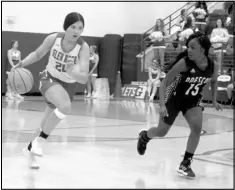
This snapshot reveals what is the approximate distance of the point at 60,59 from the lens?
6586 millimetres

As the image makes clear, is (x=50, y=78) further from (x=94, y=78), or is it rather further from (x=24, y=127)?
(x=94, y=78)

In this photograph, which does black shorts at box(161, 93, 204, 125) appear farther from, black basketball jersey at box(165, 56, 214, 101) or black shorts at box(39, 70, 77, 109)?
black shorts at box(39, 70, 77, 109)

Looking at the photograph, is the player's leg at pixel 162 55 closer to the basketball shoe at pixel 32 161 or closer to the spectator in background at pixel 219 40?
the spectator in background at pixel 219 40

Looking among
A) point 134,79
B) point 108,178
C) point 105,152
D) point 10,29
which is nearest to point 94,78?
point 134,79

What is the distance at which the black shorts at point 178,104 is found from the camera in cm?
593

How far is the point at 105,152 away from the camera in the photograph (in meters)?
7.33

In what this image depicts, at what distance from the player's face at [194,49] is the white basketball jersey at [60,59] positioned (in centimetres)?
155

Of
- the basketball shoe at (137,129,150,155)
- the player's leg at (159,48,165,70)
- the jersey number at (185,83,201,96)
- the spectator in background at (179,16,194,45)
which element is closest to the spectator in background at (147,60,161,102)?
the player's leg at (159,48,165,70)

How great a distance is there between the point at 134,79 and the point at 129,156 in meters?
15.7

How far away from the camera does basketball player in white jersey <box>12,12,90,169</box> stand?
6.39m

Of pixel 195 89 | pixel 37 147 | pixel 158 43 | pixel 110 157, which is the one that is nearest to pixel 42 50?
pixel 37 147

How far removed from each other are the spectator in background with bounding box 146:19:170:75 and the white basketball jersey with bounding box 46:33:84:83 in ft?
43.7

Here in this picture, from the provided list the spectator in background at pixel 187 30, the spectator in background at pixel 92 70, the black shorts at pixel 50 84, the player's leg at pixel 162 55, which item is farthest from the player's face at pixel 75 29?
the spectator in background at pixel 92 70

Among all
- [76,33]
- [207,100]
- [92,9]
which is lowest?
[207,100]
